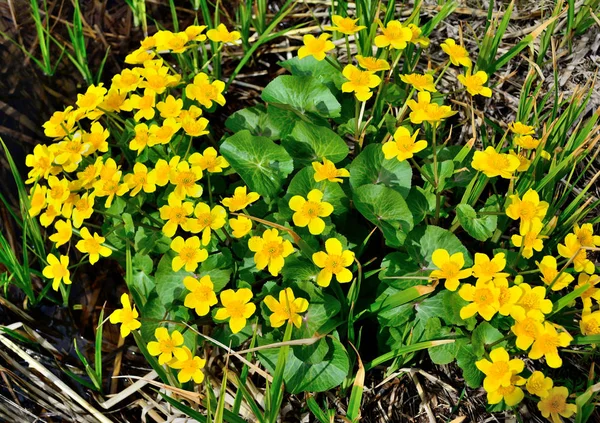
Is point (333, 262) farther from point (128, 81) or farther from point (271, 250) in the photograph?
point (128, 81)

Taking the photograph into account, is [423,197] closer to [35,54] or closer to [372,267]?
[372,267]

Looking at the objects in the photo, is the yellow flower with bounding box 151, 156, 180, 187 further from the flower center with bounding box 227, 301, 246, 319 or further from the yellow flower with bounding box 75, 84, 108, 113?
the flower center with bounding box 227, 301, 246, 319

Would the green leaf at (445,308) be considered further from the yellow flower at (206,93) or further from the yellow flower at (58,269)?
the yellow flower at (58,269)

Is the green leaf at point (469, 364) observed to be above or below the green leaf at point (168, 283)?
below

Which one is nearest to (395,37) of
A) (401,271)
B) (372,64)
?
(372,64)

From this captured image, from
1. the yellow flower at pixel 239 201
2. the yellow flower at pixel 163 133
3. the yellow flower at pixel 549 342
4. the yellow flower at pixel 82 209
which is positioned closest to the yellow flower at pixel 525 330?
the yellow flower at pixel 549 342

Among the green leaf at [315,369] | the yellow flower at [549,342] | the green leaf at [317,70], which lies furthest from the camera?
the green leaf at [317,70]

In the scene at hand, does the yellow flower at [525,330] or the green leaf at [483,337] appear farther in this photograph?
the green leaf at [483,337]
